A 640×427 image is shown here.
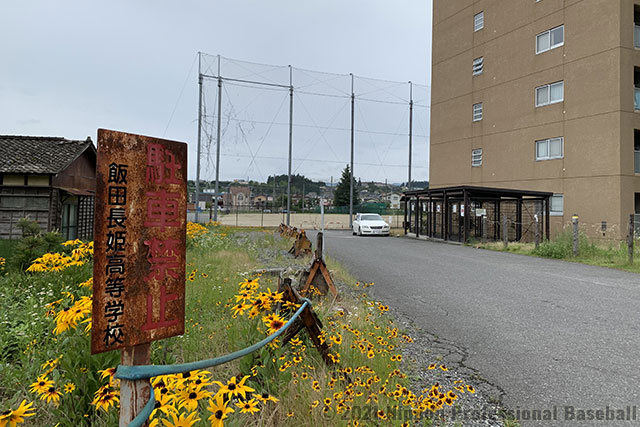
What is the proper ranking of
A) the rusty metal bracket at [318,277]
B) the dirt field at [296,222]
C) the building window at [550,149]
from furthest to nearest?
the dirt field at [296,222] → the building window at [550,149] → the rusty metal bracket at [318,277]

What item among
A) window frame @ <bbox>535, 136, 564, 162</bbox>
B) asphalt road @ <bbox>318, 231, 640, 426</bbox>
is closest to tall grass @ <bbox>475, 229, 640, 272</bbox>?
asphalt road @ <bbox>318, 231, 640, 426</bbox>

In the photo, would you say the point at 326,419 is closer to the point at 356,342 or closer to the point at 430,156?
the point at 356,342

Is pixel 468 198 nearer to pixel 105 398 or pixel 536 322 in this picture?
pixel 536 322

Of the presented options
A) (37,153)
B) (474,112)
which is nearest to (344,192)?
(474,112)

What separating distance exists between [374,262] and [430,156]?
60.7 ft

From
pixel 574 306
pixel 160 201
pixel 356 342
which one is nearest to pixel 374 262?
pixel 574 306

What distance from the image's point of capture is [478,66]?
25141 mm

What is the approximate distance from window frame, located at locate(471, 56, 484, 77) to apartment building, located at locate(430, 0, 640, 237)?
8 centimetres

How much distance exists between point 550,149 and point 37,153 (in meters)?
23.9

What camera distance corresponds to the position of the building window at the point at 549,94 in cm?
2000

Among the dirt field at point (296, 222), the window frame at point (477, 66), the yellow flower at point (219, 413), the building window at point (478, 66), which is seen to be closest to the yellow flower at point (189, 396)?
the yellow flower at point (219, 413)

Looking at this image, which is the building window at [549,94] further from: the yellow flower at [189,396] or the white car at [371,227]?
the yellow flower at [189,396]

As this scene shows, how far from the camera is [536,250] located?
14.8 metres

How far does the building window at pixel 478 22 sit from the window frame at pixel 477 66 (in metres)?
1.95
